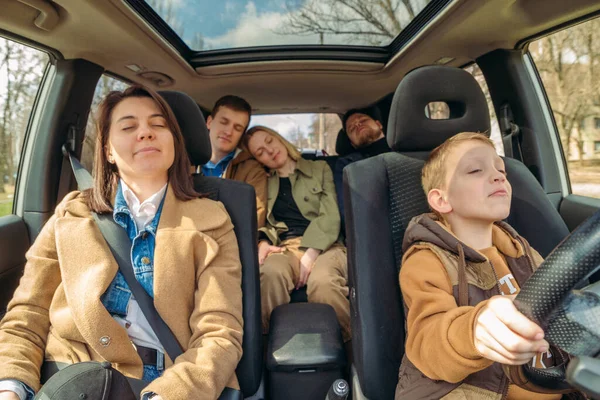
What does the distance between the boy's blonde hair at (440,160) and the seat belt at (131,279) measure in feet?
3.18

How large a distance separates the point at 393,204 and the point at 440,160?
0.71 ft

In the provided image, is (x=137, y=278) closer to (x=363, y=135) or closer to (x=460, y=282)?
(x=460, y=282)

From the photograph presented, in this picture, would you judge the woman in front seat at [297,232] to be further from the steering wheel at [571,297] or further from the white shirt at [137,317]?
the steering wheel at [571,297]

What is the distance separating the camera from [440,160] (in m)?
1.42

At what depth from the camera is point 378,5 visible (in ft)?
7.92

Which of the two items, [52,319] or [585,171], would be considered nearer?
[52,319]

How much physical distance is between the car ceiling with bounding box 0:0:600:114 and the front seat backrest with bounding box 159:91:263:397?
0.58 metres

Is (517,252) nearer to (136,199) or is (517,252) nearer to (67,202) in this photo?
(136,199)

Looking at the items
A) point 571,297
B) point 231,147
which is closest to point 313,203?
point 231,147

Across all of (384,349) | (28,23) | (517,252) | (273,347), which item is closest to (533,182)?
(517,252)

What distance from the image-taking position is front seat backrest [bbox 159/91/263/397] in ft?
4.56

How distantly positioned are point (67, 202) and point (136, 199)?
0.76ft

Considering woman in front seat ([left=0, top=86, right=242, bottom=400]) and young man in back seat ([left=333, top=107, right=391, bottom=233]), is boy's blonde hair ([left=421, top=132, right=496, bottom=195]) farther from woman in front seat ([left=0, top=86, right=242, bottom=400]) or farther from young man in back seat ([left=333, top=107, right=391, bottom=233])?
young man in back seat ([left=333, top=107, right=391, bottom=233])

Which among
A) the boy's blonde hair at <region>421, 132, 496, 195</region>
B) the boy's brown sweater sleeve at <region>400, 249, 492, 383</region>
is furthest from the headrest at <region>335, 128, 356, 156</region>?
the boy's brown sweater sleeve at <region>400, 249, 492, 383</region>
